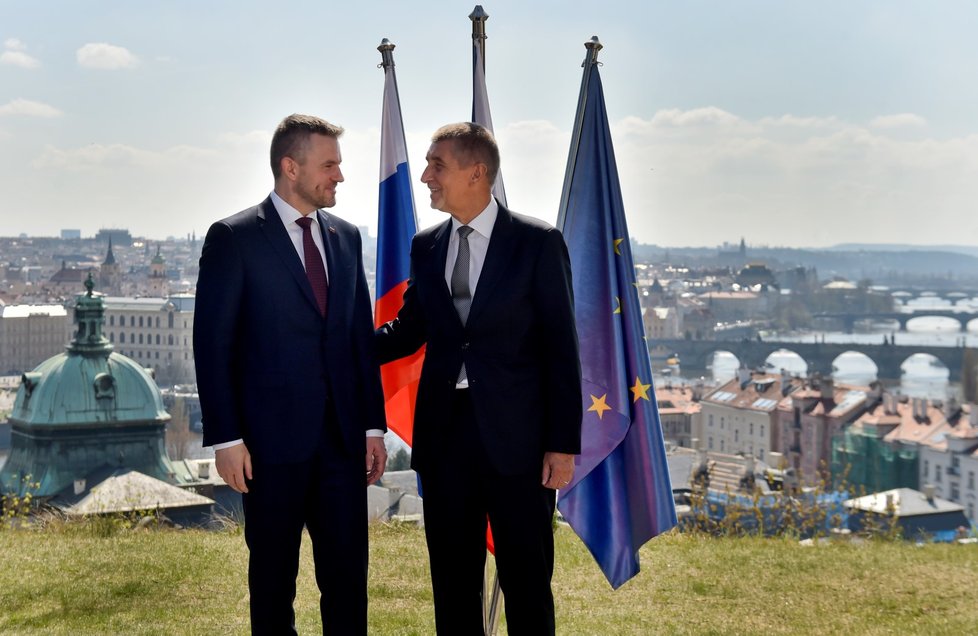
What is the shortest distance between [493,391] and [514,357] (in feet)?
0.30

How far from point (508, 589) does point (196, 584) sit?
1933 mm

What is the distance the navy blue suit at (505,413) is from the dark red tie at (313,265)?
25 centimetres

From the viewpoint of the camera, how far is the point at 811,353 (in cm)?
7925

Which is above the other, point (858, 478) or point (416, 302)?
point (416, 302)

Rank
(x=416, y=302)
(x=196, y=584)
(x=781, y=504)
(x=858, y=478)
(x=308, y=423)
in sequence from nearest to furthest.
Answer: (x=308, y=423), (x=416, y=302), (x=196, y=584), (x=781, y=504), (x=858, y=478)

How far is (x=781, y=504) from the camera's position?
643 centimetres

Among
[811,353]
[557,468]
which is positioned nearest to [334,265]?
[557,468]

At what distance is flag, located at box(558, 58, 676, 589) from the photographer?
123 inches

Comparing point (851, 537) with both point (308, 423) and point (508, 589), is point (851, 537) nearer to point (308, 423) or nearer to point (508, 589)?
point (508, 589)

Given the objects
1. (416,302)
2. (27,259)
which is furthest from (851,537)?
(27,259)

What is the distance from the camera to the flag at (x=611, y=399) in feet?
10.2

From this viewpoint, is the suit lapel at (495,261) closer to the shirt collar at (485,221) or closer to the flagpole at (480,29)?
the shirt collar at (485,221)

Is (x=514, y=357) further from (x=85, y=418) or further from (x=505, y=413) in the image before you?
(x=85, y=418)

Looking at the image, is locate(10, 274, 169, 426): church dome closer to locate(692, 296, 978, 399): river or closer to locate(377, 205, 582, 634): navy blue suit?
locate(377, 205, 582, 634): navy blue suit
